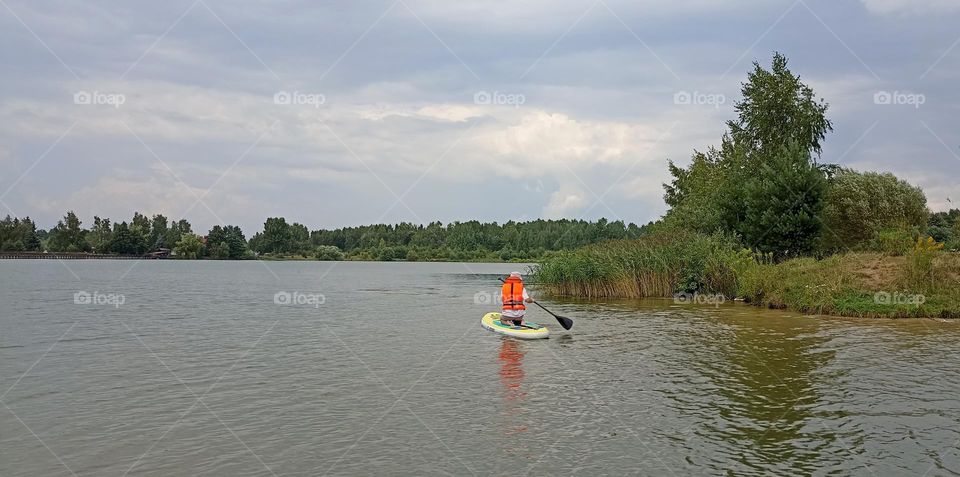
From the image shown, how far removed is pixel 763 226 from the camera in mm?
45031

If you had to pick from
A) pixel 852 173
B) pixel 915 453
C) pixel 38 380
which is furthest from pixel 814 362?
pixel 852 173

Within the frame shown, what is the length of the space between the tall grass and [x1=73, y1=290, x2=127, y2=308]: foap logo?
88.5 ft

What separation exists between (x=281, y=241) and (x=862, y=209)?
A: 6065 inches

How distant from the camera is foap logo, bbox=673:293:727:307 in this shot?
37.8 meters

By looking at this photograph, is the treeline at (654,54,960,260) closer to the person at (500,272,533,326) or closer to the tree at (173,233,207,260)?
the person at (500,272,533,326)

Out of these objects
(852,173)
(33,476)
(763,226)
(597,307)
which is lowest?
(33,476)

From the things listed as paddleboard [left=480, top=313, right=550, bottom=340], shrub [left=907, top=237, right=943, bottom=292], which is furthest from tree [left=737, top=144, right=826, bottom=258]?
paddleboard [left=480, top=313, right=550, bottom=340]

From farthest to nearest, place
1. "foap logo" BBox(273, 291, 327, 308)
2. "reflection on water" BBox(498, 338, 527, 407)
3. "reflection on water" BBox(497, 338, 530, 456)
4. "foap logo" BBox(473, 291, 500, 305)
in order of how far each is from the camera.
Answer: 1. "foap logo" BBox(273, 291, 327, 308)
2. "foap logo" BBox(473, 291, 500, 305)
3. "reflection on water" BBox(498, 338, 527, 407)
4. "reflection on water" BBox(497, 338, 530, 456)

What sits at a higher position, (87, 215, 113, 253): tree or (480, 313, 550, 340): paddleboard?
(87, 215, 113, 253): tree

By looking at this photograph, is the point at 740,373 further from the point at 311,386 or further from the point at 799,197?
the point at 799,197

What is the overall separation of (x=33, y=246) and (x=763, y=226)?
597 feet

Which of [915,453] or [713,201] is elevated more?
[713,201]

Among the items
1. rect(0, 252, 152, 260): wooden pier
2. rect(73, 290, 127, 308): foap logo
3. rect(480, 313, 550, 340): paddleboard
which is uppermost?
rect(0, 252, 152, 260): wooden pier

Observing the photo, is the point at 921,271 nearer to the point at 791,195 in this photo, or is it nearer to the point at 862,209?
the point at 791,195
